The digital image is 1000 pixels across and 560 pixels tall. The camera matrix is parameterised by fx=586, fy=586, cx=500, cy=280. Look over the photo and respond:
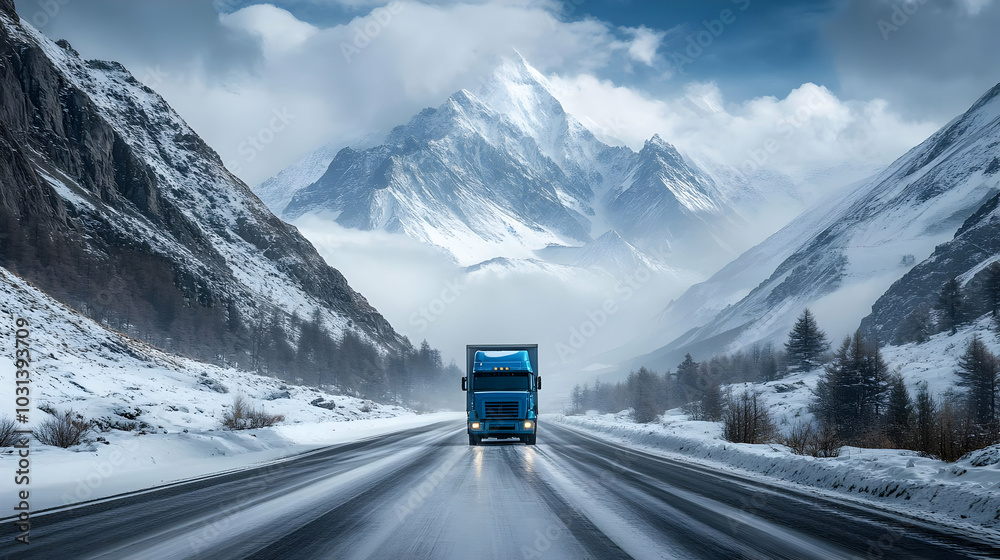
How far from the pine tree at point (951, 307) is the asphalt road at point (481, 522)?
11066 centimetres

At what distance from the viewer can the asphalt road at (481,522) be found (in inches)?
266

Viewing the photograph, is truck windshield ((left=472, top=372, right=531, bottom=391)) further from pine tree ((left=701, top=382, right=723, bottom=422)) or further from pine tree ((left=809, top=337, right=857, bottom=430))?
pine tree ((left=701, top=382, right=723, bottom=422))

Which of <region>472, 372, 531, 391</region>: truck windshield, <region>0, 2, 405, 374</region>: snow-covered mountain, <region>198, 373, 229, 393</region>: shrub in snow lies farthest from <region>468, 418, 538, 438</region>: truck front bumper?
<region>0, 2, 405, 374</region>: snow-covered mountain

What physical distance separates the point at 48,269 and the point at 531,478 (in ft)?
250

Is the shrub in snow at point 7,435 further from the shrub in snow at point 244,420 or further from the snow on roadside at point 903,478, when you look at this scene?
the snow on roadside at point 903,478

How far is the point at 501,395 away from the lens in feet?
79.2

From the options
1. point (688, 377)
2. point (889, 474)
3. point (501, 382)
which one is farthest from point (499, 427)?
point (688, 377)

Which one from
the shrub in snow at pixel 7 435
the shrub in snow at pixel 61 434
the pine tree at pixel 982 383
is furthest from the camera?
the pine tree at pixel 982 383

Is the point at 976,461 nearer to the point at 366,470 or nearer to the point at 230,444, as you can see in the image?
the point at 366,470

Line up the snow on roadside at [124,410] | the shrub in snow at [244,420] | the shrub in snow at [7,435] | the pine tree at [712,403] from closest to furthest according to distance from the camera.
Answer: the snow on roadside at [124,410]
the shrub in snow at [7,435]
the shrub in snow at [244,420]
the pine tree at [712,403]

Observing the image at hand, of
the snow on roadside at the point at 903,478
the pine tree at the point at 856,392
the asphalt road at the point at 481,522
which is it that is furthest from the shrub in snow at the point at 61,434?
the pine tree at the point at 856,392

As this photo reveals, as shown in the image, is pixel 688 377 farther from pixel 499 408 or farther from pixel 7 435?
pixel 7 435

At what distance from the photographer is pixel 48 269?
67.8 meters

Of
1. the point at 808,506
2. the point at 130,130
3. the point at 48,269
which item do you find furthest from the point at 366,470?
the point at 130,130
